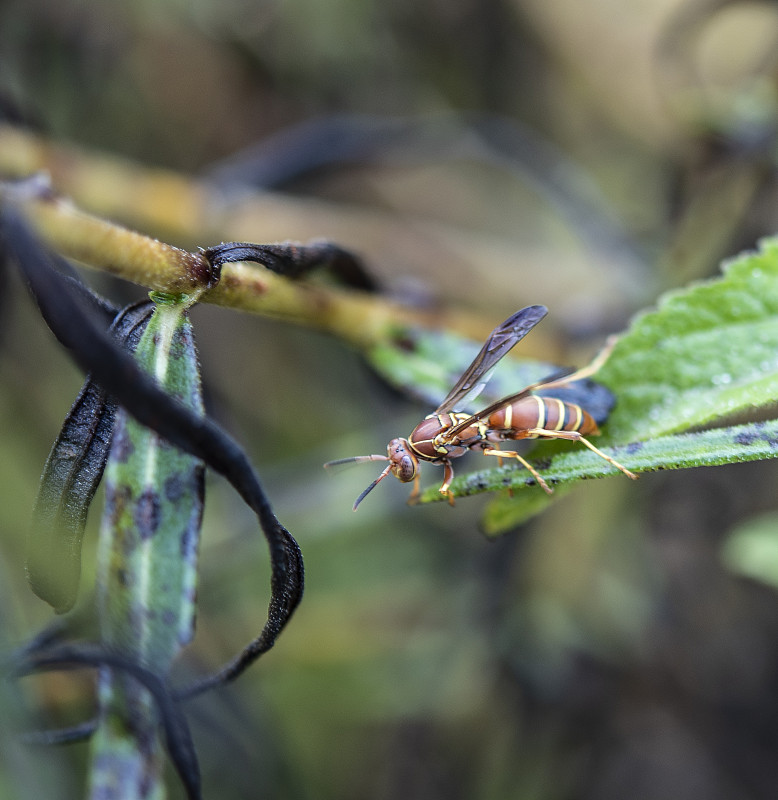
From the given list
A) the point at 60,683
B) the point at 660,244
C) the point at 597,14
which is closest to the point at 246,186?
the point at 660,244

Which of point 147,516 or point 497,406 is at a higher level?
point 497,406

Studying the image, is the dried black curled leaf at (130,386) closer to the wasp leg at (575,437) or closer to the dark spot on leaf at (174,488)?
the dark spot on leaf at (174,488)

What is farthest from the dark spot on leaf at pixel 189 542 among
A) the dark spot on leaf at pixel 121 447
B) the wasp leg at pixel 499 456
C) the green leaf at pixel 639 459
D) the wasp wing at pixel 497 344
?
the wasp wing at pixel 497 344

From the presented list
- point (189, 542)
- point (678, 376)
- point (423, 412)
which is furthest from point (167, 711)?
point (423, 412)

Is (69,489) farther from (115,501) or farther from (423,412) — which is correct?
(423,412)

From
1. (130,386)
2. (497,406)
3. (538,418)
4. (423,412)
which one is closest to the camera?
(130,386)

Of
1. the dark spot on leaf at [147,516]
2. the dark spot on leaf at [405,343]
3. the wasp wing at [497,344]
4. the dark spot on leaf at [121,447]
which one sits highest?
the dark spot on leaf at [405,343]

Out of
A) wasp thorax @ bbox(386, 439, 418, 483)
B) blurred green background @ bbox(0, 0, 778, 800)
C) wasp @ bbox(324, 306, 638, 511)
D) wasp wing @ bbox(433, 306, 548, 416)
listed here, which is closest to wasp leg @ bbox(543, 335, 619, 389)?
wasp @ bbox(324, 306, 638, 511)

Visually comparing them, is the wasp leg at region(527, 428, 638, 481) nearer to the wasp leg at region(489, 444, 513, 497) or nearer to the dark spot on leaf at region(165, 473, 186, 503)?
the wasp leg at region(489, 444, 513, 497)
